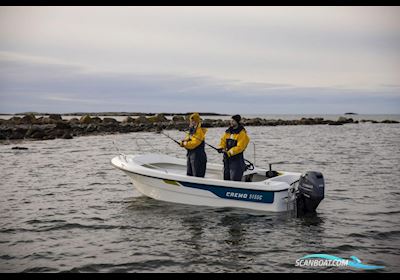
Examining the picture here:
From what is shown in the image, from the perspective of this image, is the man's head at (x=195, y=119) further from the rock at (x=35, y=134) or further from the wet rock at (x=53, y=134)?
the rock at (x=35, y=134)

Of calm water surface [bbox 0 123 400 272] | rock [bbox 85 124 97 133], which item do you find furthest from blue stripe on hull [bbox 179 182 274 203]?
rock [bbox 85 124 97 133]

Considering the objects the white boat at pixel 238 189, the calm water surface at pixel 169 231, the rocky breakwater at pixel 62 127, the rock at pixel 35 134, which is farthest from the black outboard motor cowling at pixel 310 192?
the rock at pixel 35 134

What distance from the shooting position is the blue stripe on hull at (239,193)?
8516mm

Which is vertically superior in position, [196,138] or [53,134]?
[196,138]

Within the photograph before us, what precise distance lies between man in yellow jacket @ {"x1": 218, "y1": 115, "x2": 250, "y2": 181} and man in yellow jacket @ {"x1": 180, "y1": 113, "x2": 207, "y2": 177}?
572mm

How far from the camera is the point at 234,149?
8781 millimetres

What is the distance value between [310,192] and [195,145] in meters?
2.95

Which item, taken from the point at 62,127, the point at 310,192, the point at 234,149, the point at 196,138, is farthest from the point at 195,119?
the point at 62,127

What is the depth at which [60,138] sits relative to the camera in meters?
28.9

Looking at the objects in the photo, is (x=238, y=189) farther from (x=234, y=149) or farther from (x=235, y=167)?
(x=234, y=149)

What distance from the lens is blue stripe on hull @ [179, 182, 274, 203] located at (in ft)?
27.9
